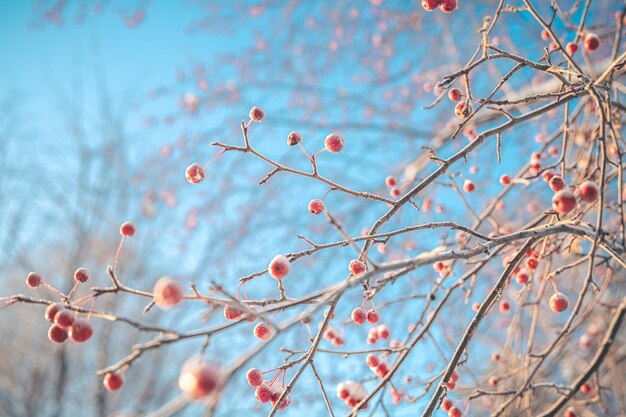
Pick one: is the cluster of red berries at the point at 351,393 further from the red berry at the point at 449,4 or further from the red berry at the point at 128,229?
the red berry at the point at 449,4

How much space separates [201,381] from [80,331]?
44 centimetres

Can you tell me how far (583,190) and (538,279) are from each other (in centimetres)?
147

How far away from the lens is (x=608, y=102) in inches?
47.8

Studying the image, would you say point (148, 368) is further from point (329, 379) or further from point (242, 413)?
point (329, 379)

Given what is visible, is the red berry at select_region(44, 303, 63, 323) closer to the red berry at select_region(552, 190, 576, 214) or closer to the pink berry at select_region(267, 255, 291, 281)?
the pink berry at select_region(267, 255, 291, 281)

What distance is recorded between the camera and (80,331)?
36.4 inches

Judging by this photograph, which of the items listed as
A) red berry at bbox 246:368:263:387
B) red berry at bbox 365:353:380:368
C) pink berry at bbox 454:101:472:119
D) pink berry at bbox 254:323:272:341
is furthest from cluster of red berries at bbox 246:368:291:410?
pink berry at bbox 454:101:472:119

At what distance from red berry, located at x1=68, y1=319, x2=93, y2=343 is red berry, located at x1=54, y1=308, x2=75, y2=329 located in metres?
0.02

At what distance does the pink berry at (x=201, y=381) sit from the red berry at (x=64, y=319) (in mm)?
434

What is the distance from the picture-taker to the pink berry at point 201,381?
64cm

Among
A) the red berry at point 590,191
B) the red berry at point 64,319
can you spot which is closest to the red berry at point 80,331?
the red berry at point 64,319

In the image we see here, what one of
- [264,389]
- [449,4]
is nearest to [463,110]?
[449,4]

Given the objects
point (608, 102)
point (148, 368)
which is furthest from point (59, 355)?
point (608, 102)

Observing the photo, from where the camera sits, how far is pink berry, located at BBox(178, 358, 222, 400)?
638mm
